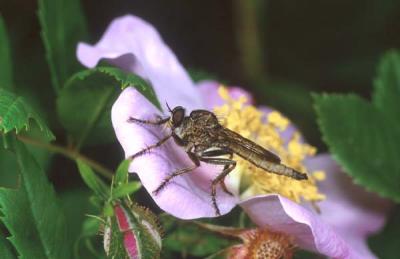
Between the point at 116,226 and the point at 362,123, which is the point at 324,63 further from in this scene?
the point at 116,226

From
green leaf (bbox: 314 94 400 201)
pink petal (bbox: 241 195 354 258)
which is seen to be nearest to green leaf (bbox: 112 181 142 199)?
pink petal (bbox: 241 195 354 258)

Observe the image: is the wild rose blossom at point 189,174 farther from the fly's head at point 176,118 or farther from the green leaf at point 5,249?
the green leaf at point 5,249

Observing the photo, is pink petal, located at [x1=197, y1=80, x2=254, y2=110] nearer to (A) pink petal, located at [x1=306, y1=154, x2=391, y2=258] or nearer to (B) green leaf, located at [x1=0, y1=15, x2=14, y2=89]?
(A) pink petal, located at [x1=306, y1=154, x2=391, y2=258]

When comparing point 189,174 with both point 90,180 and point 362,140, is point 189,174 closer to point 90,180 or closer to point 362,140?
point 90,180

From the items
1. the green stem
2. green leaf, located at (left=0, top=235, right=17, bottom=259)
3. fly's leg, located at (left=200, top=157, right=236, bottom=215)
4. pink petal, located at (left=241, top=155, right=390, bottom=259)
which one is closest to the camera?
green leaf, located at (left=0, top=235, right=17, bottom=259)

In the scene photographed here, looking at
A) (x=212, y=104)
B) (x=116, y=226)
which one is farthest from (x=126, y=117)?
(x=212, y=104)

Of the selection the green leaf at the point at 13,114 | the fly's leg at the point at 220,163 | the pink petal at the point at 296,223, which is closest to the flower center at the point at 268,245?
the pink petal at the point at 296,223
